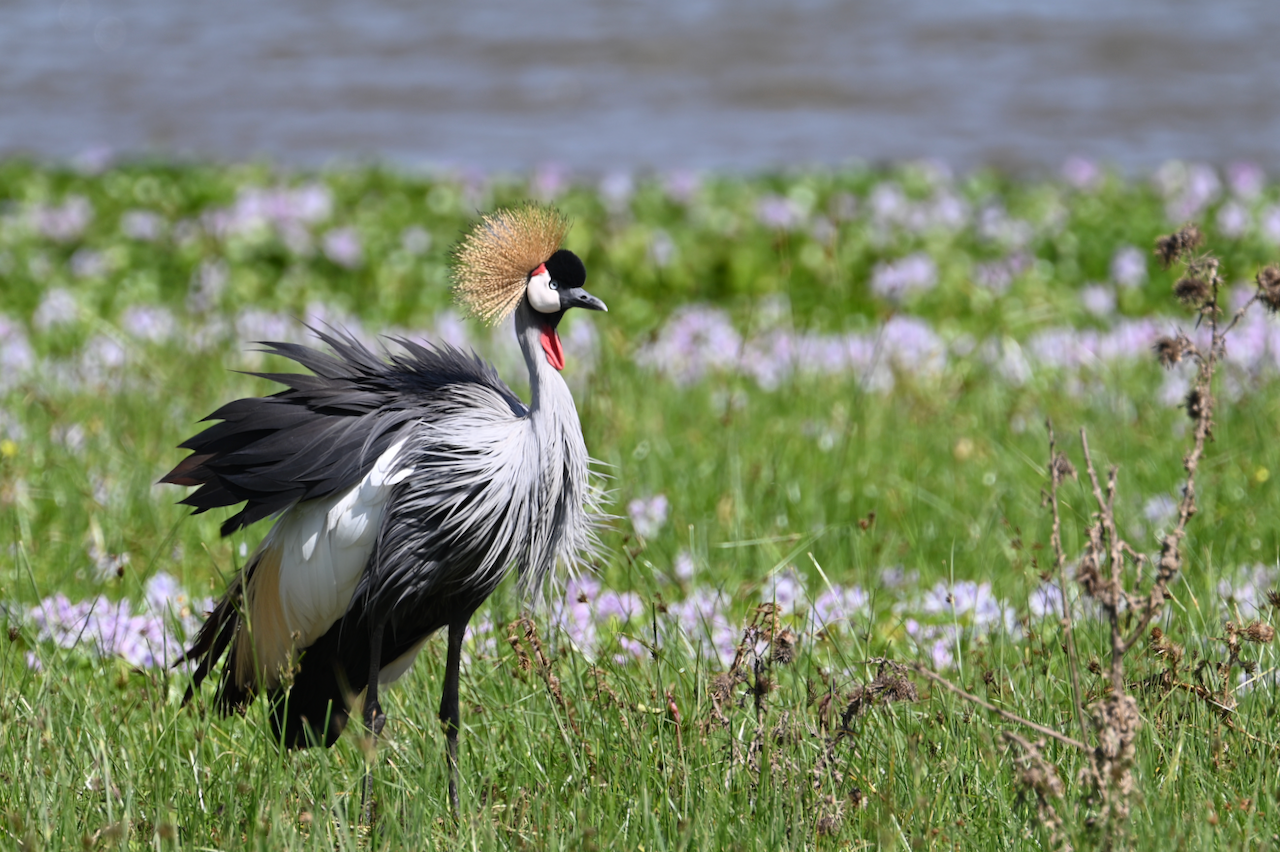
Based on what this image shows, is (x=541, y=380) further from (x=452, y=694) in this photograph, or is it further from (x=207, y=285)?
(x=207, y=285)

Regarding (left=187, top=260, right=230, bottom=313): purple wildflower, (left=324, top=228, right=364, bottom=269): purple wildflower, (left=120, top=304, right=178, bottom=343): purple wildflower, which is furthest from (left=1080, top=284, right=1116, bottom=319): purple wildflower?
(left=120, top=304, right=178, bottom=343): purple wildflower

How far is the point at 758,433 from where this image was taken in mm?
5391

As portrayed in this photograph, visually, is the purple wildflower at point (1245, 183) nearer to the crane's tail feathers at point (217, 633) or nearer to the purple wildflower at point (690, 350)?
the purple wildflower at point (690, 350)

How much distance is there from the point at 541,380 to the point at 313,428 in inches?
18.1

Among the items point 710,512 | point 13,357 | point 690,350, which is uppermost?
point 13,357

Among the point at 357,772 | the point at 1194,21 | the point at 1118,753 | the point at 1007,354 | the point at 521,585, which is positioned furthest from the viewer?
the point at 1194,21

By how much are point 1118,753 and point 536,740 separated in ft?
3.80

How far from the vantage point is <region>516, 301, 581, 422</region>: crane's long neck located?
2740 mm

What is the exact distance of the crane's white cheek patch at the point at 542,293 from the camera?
279 cm

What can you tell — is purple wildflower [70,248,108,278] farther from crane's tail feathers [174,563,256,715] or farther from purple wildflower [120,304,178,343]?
crane's tail feathers [174,563,256,715]

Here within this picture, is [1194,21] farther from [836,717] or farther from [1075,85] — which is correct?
[836,717]

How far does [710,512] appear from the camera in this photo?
14.9 feet

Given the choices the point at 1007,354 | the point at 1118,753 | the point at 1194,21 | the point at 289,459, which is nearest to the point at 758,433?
the point at 1007,354

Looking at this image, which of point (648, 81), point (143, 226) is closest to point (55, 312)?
point (143, 226)
